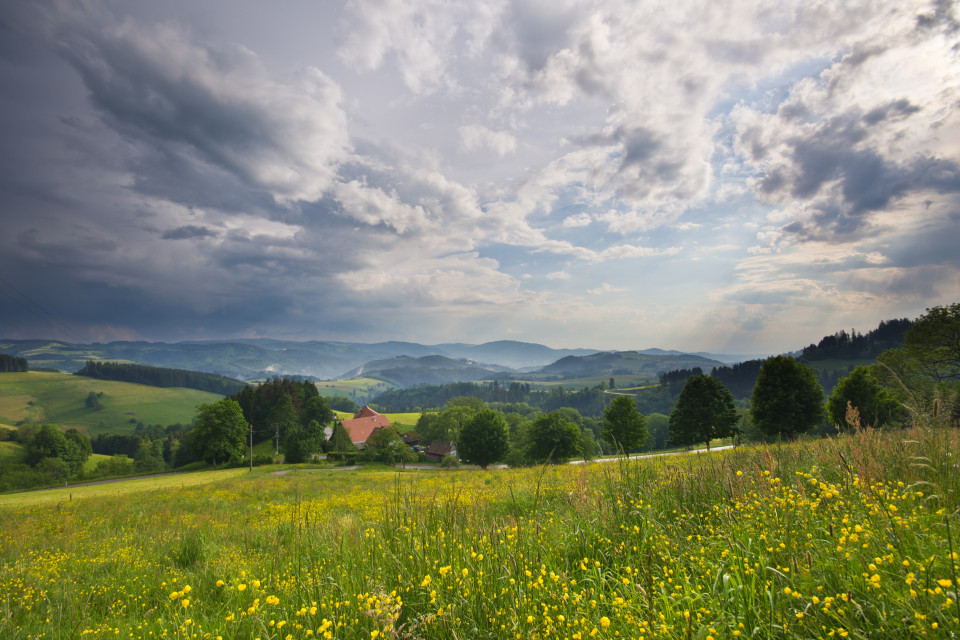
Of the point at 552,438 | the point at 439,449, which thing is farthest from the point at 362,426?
the point at 552,438

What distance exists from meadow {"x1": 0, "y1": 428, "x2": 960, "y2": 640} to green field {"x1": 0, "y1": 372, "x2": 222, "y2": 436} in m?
192

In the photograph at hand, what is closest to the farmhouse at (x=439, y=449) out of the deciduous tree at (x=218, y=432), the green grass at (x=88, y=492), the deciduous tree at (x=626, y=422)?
the deciduous tree at (x=218, y=432)

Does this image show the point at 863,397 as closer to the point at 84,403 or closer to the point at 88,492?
the point at 88,492

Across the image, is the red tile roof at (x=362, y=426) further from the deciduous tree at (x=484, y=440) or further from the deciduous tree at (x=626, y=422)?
the deciduous tree at (x=626, y=422)

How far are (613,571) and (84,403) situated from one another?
246515 mm

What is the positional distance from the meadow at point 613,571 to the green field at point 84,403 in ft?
630

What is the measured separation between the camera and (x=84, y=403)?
545 ft

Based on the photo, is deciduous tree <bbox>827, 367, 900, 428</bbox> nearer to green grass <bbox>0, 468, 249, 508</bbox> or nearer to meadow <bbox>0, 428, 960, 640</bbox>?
meadow <bbox>0, 428, 960, 640</bbox>

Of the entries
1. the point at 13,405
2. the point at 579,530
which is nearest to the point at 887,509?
the point at 579,530

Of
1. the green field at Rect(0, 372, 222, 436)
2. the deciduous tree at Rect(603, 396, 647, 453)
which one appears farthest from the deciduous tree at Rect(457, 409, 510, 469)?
the green field at Rect(0, 372, 222, 436)

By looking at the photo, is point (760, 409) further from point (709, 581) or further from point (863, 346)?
point (863, 346)

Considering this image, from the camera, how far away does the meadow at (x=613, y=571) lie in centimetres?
259

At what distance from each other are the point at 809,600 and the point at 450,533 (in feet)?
11.0

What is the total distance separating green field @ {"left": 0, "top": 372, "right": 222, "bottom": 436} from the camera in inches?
5782
